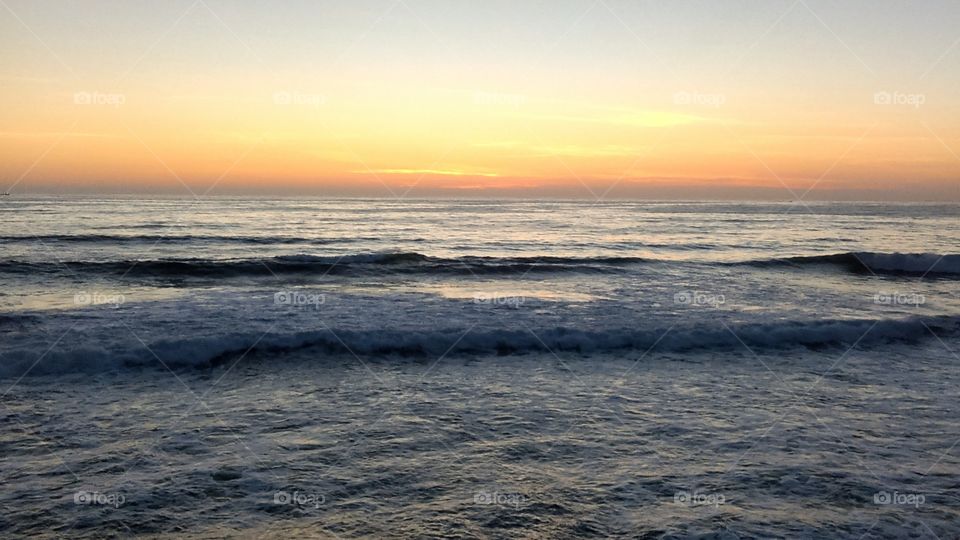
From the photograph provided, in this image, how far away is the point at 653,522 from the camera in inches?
216

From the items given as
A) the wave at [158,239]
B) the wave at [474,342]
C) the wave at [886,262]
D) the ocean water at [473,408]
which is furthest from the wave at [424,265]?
the wave at [474,342]

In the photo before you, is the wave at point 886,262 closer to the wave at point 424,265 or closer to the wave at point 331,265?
the wave at point 424,265

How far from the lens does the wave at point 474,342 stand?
11.1 m

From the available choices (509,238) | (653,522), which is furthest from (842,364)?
(509,238)

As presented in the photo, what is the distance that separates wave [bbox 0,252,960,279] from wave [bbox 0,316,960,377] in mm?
12013

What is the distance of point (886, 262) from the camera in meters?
30.6

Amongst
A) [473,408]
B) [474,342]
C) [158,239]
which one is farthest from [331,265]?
[473,408]

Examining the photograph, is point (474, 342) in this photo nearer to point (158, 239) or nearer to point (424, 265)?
point (424, 265)

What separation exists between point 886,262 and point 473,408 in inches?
1201

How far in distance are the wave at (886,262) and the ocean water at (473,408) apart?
715 centimetres

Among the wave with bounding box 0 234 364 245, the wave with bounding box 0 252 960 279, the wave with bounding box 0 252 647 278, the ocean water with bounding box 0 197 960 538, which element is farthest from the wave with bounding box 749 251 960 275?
the wave with bounding box 0 234 364 245

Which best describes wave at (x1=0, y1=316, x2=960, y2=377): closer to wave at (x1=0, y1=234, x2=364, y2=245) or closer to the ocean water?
the ocean water

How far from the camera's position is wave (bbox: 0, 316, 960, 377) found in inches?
436

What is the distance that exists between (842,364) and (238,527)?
1164 centimetres
